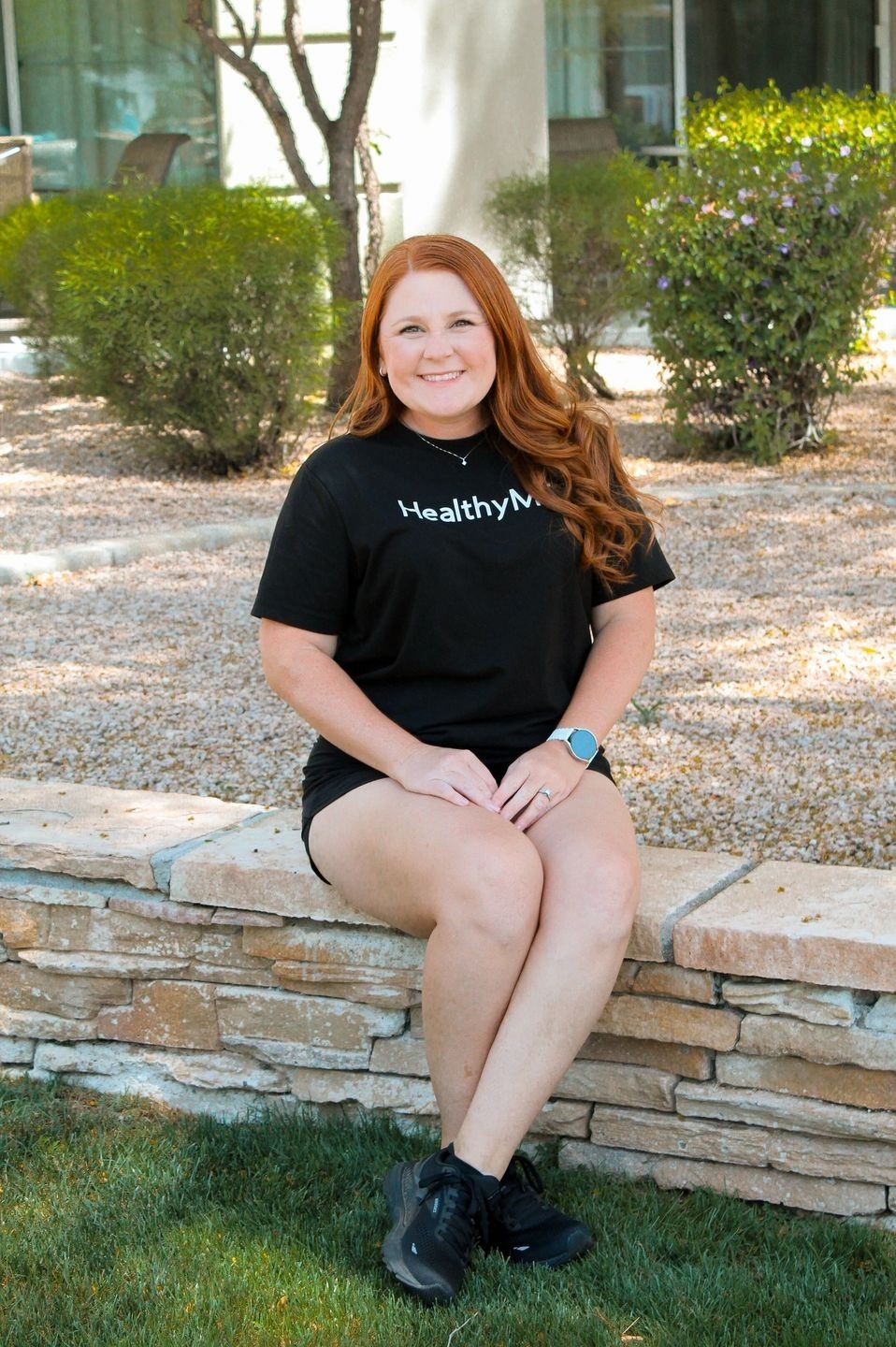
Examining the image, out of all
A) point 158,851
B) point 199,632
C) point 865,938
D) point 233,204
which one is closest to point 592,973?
point 865,938

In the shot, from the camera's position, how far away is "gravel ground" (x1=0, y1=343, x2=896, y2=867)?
141 inches

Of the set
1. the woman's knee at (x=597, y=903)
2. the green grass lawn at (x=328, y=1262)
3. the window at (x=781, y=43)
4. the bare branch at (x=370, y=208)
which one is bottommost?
the green grass lawn at (x=328, y=1262)

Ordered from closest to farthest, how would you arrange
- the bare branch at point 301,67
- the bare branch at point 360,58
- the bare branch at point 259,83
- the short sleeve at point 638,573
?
the short sleeve at point 638,573
the bare branch at point 259,83
the bare branch at point 360,58
the bare branch at point 301,67

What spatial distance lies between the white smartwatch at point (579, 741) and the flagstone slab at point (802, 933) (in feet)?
0.94

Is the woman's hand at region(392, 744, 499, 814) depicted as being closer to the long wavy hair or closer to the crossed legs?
the crossed legs

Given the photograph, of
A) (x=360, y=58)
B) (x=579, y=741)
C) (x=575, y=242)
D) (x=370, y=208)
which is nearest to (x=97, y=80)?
(x=370, y=208)

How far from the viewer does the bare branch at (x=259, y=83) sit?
809 centimetres

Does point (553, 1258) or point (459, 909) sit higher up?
point (459, 909)

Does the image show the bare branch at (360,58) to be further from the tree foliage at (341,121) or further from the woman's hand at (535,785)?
the woman's hand at (535,785)

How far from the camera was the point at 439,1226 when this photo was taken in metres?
2.22

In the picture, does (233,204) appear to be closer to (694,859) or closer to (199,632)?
(199,632)

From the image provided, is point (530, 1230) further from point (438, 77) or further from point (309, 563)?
point (438, 77)

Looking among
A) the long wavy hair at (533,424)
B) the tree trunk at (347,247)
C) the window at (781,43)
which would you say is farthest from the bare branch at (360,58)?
the long wavy hair at (533,424)

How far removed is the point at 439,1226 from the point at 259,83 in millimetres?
7204
